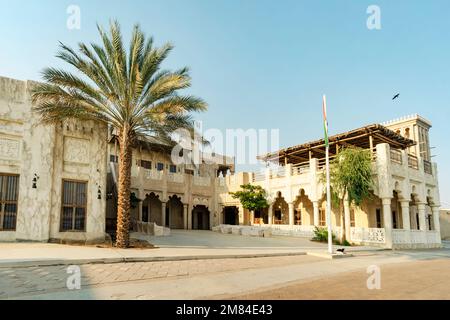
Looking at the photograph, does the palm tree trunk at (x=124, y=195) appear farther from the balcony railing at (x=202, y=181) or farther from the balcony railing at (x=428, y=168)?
the balcony railing at (x=428, y=168)

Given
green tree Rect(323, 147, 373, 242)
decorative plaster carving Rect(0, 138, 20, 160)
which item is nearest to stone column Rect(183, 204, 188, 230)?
green tree Rect(323, 147, 373, 242)

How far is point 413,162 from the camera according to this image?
80.2ft

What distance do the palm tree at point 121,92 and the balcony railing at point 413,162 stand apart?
17.4m

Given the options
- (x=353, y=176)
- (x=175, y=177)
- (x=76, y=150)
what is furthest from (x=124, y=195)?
(x=175, y=177)

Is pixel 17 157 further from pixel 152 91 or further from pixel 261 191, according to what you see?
pixel 261 191

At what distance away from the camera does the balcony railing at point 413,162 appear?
24030mm

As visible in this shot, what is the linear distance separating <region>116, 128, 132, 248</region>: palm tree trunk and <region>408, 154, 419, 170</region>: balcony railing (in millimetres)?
20004

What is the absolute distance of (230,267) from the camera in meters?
10.4

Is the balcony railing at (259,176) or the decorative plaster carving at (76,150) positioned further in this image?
the balcony railing at (259,176)

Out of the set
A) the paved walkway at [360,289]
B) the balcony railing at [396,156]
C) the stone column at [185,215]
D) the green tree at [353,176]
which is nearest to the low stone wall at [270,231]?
the stone column at [185,215]

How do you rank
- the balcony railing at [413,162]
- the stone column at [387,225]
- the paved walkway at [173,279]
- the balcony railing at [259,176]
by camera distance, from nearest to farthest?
the paved walkway at [173,279]
the stone column at [387,225]
the balcony railing at [413,162]
the balcony railing at [259,176]

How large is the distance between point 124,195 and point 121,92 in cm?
449
